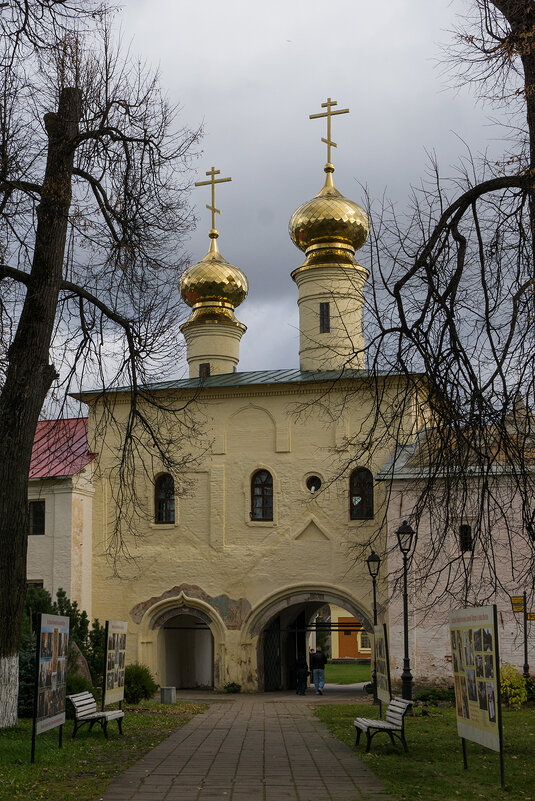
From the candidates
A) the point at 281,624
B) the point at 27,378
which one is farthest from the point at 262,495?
the point at 27,378

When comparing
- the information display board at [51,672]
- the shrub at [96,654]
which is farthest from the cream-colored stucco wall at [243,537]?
the information display board at [51,672]

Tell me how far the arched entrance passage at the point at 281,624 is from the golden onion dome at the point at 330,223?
9.84 meters

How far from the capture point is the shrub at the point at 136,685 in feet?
65.9

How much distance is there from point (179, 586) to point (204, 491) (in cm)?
261

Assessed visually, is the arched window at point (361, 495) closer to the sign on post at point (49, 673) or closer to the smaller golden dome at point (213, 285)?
the smaller golden dome at point (213, 285)

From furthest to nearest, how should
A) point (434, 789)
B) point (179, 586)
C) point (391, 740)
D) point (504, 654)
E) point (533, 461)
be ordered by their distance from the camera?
point (179, 586)
point (504, 654)
point (391, 740)
point (533, 461)
point (434, 789)

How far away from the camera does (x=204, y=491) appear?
27.0 metres

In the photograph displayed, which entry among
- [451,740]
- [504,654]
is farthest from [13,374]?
[504,654]

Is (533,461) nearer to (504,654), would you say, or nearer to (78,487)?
(504,654)

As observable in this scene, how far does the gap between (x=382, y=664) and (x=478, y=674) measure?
16.3 ft

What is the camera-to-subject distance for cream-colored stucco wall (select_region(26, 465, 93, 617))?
26.0 m

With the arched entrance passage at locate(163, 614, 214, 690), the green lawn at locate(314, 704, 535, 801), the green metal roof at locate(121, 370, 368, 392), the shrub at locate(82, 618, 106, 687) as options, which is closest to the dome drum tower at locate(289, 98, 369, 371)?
the green metal roof at locate(121, 370, 368, 392)

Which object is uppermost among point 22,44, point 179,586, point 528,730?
point 22,44

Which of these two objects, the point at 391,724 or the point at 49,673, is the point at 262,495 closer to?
the point at 391,724
